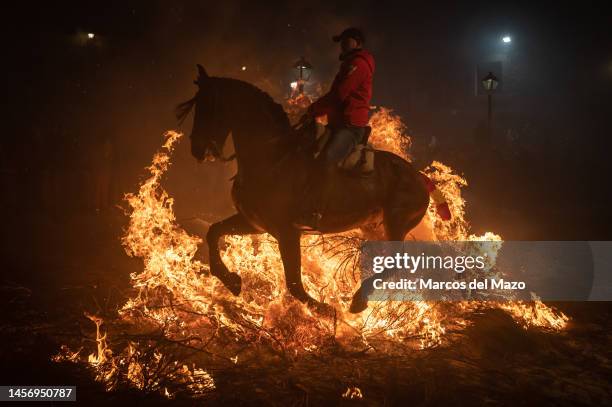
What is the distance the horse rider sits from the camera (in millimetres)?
5699

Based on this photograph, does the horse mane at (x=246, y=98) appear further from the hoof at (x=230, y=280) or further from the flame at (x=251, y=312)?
the hoof at (x=230, y=280)

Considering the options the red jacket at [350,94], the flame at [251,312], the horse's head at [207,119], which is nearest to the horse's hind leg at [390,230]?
the flame at [251,312]

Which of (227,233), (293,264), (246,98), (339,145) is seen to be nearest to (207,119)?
(246,98)

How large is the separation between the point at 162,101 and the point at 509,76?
31.8m

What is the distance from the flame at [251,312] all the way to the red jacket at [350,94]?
181cm

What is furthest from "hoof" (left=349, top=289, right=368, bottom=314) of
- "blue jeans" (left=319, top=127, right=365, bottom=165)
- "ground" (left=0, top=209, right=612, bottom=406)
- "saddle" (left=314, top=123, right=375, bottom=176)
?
"blue jeans" (left=319, top=127, right=365, bottom=165)

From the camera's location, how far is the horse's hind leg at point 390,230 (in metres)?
6.12

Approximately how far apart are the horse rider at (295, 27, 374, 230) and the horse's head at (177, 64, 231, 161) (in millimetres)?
1131

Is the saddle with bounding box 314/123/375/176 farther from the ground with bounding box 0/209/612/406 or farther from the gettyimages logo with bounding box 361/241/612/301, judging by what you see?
the ground with bounding box 0/209/612/406

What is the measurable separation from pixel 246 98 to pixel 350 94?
133cm

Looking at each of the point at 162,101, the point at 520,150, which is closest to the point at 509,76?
the point at 520,150

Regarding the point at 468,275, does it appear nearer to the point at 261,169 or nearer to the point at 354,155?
the point at 354,155

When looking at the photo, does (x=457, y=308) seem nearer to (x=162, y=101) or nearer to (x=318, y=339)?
(x=318, y=339)

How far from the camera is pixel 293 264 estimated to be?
566 centimetres
